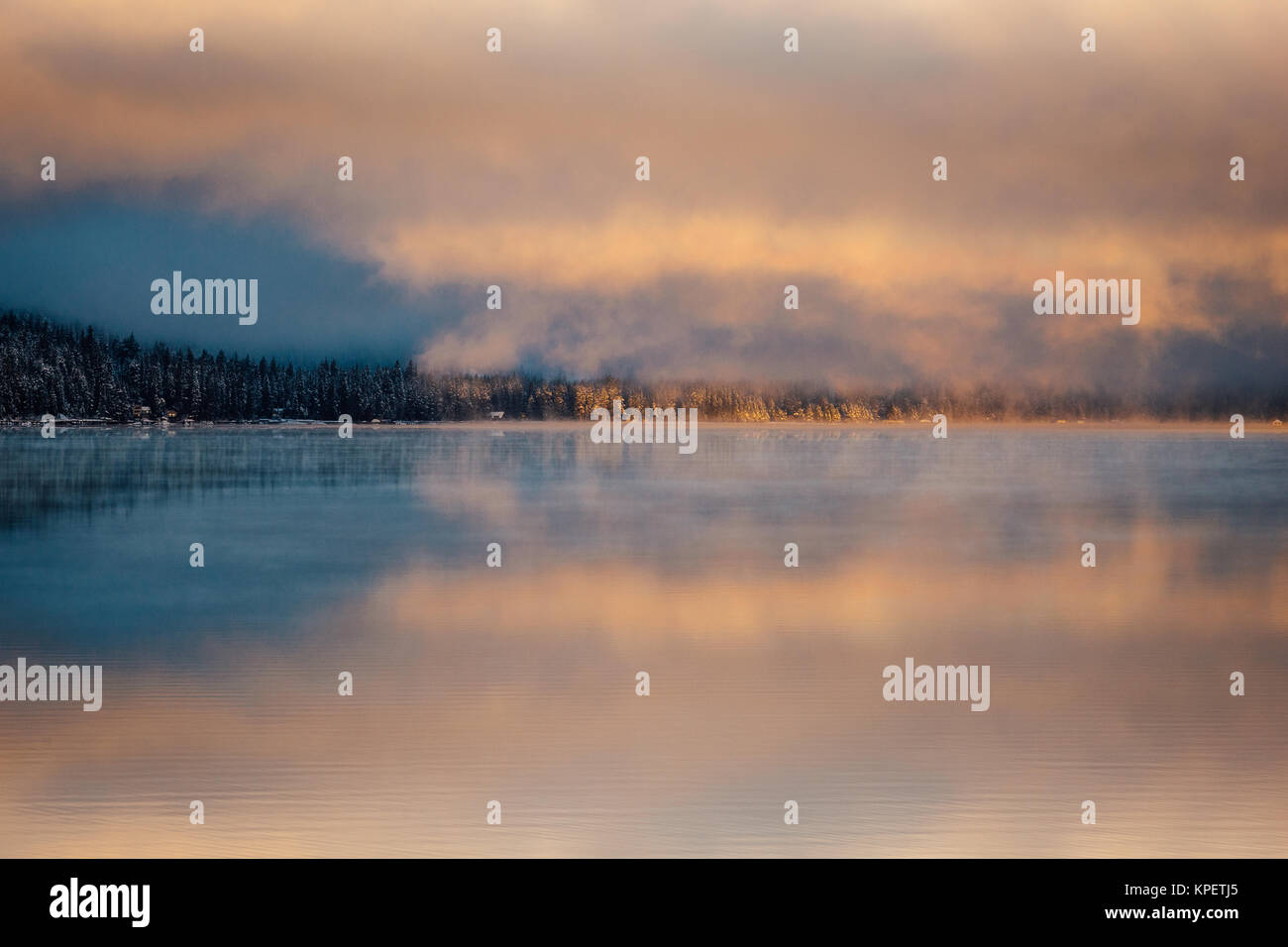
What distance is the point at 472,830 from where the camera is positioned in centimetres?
946

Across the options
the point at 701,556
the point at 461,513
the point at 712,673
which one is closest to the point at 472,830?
the point at 712,673

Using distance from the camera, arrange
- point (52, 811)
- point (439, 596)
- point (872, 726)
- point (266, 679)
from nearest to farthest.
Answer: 1. point (52, 811)
2. point (872, 726)
3. point (266, 679)
4. point (439, 596)

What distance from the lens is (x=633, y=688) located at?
47.8ft

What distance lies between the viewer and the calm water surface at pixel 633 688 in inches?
384

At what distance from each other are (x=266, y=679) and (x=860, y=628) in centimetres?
882

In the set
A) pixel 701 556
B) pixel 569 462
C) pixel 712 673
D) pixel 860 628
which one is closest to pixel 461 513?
pixel 701 556

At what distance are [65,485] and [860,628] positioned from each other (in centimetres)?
3900

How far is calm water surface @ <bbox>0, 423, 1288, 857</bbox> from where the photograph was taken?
9766mm

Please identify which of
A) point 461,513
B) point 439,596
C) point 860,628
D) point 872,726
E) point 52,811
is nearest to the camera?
point 52,811

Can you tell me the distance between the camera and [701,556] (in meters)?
27.5

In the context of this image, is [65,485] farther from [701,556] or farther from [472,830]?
[472,830]
